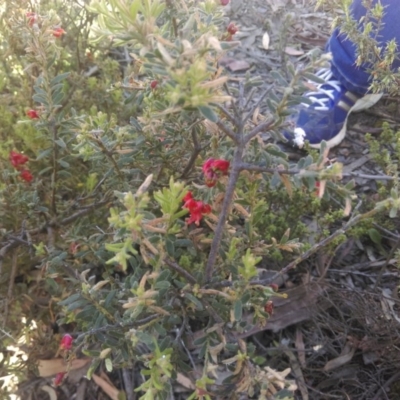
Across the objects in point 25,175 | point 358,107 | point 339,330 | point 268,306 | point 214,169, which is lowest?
point 339,330

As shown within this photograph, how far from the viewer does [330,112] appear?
2.46m

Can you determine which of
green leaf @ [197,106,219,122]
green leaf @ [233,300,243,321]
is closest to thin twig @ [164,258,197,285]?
green leaf @ [233,300,243,321]

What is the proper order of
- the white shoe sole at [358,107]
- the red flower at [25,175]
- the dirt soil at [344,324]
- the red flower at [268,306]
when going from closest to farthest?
the red flower at [268,306], the dirt soil at [344,324], the red flower at [25,175], the white shoe sole at [358,107]

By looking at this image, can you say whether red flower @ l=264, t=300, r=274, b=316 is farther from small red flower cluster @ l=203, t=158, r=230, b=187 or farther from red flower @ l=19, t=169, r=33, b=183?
red flower @ l=19, t=169, r=33, b=183

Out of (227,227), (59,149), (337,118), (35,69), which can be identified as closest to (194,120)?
(227,227)

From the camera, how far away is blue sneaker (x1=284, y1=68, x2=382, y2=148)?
2.44 meters

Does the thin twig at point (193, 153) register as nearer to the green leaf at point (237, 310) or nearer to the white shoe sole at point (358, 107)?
the green leaf at point (237, 310)

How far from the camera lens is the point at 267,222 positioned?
1822 millimetres

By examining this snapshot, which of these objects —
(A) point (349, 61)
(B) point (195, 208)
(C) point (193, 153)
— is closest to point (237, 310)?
(B) point (195, 208)

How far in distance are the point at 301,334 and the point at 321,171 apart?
1112mm

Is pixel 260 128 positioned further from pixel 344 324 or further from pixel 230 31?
pixel 344 324

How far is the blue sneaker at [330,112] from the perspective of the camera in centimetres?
244

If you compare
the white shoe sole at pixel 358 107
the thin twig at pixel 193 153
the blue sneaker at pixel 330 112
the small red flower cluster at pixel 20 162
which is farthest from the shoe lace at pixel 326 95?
the small red flower cluster at pixel 20 162

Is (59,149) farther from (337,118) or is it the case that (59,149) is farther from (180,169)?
(337,118)
